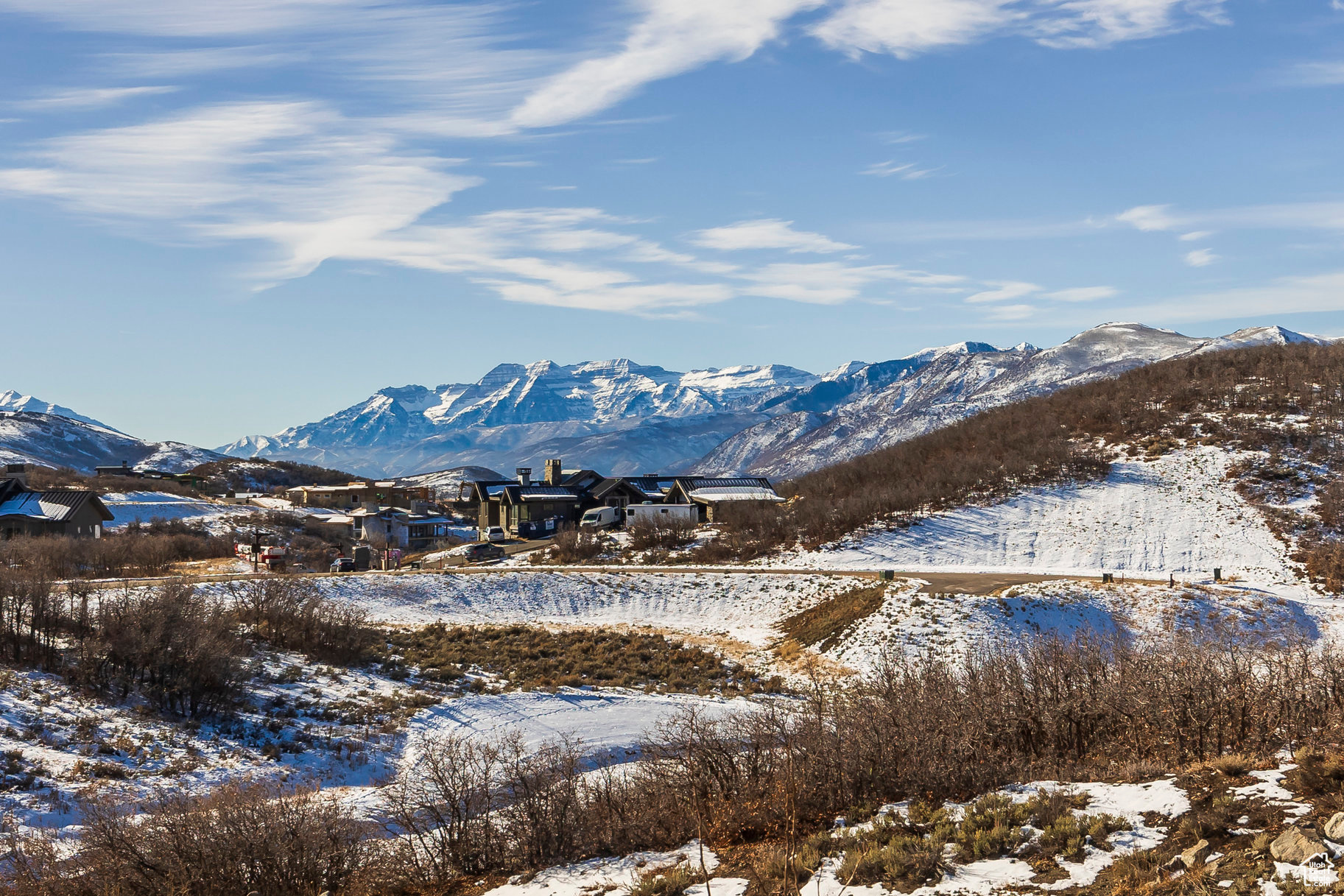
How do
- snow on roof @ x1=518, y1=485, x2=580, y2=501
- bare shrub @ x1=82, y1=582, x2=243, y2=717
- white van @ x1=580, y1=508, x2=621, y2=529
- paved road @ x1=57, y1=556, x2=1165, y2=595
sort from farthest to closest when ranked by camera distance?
snow on roof @ x1=518, y1=485, x2=580, y2=501 < white van @ x1=580, y1=508, x2=621, y2=529 < paved road @ x1=57, y1=556, x2=1165, y2=595 < bare shrub @ x1=82, y1=582, x2=243, y2=717

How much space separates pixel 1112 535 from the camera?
178 ft

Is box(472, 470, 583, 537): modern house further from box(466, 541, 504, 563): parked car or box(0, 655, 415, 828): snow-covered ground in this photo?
box(0, 655, 415, 828): snow-covered ground

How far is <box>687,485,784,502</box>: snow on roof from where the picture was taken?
79.2 metres

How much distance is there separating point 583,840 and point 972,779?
7.00 m

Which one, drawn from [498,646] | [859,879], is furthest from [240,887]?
[498,646]

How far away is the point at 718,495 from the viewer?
80938 mm

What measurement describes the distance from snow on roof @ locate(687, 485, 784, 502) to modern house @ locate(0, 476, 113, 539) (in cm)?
4720

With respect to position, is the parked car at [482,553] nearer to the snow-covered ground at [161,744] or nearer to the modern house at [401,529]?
the modern house at [401,529]

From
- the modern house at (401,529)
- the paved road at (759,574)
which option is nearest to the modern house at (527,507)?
the modern house at (401,529)

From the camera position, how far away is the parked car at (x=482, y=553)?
6819cm

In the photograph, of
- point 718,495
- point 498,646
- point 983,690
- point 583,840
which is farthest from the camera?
point 718,495

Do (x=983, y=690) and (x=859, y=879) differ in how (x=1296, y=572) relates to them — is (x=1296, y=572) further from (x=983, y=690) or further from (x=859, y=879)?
(x=859, y=879)

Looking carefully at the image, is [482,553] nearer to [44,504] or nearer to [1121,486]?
[44,504]

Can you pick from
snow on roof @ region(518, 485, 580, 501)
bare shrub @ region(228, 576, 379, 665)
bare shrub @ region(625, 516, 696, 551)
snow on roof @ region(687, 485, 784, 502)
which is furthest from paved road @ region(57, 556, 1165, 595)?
snow on roof @ region(518, 485, 580, 501)
